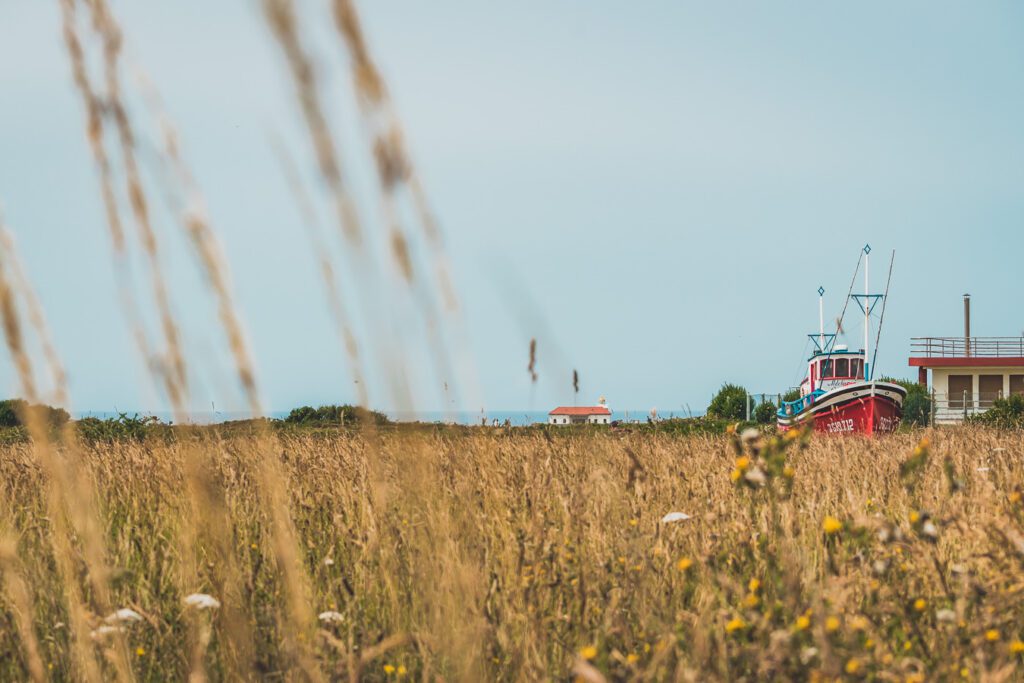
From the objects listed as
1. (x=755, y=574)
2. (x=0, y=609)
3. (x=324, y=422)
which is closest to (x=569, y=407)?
(x=755, y=574)

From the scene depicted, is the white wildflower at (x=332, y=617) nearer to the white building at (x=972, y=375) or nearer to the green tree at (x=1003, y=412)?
the green tree at (x=1003, y=412)

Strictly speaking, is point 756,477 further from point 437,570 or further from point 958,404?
point 958,404

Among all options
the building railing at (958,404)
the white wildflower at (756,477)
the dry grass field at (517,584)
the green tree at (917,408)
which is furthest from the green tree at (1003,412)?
the white wildflower at (756,477)

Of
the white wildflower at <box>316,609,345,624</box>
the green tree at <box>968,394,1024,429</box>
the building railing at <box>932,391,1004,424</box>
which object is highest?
the building railing at <box>932,391,1004,424</box>

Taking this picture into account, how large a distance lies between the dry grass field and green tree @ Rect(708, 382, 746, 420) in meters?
30.2

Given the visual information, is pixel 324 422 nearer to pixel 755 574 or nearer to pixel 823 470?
pixel 823 470

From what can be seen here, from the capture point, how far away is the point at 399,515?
157 inches

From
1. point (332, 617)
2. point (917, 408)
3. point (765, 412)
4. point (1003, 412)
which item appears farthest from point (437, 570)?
point (917, 408)

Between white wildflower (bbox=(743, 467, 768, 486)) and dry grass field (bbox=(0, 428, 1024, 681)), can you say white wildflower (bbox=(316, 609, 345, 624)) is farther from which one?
white wildflower (bbox=(743, 467, 768, 486))

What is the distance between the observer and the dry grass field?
5.56ft

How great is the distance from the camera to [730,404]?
112 ft

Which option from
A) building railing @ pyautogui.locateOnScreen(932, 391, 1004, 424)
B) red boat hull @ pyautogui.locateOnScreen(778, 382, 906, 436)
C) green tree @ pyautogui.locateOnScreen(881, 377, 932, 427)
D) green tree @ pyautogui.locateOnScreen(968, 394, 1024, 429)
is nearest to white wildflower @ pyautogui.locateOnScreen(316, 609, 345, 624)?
red boat hull @ pyautogui.locateOnScreen(778, 382, 906, 436)

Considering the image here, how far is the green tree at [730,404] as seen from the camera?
3388cm

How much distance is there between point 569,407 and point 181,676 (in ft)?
4.15
